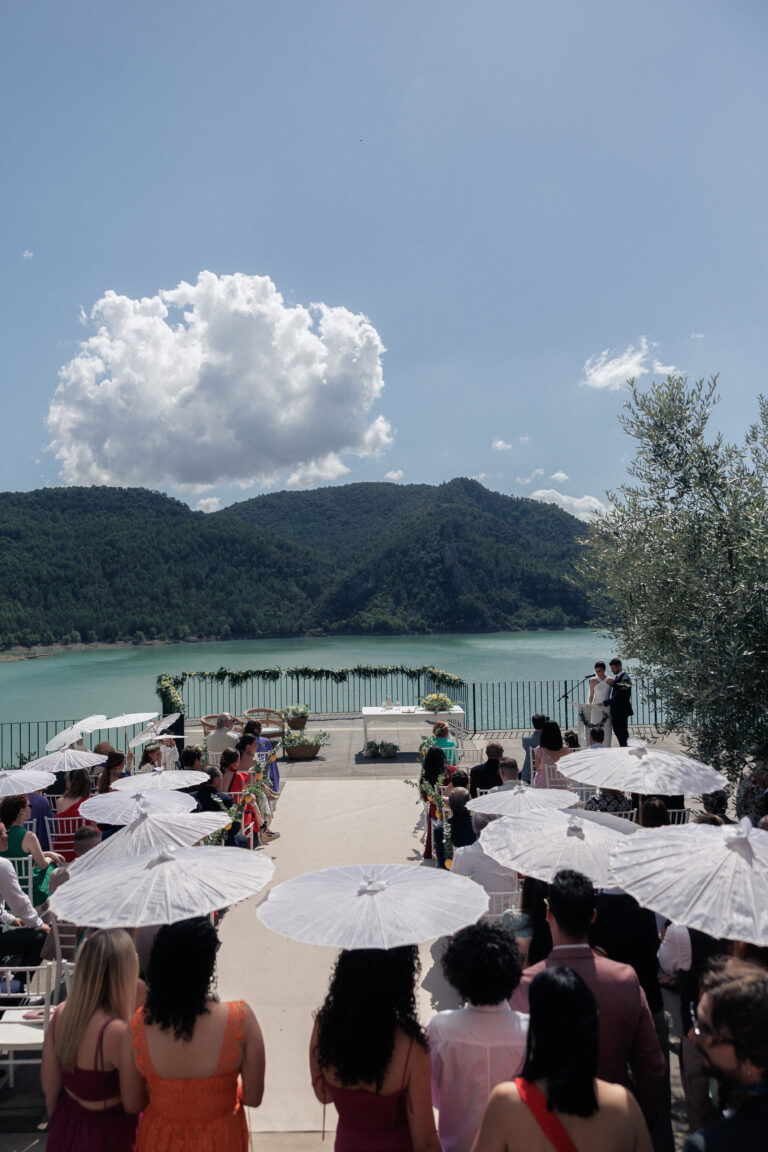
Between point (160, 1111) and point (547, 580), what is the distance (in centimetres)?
8955

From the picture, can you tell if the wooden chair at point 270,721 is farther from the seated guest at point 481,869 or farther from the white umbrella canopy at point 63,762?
the seated guest at point 481,869

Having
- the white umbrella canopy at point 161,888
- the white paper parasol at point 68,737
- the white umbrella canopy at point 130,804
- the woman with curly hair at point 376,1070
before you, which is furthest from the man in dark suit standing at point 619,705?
the woman with curly hair at point 376,1070

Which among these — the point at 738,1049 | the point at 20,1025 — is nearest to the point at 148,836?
the point at 20,1025

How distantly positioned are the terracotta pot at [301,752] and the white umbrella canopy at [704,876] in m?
10.5

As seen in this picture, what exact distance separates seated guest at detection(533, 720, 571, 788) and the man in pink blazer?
199 inches

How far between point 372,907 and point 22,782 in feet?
15.0

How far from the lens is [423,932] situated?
2211 millimetres

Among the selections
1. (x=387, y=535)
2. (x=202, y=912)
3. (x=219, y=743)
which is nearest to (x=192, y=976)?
(x=202, y=912)

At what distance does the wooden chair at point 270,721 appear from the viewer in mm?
13570

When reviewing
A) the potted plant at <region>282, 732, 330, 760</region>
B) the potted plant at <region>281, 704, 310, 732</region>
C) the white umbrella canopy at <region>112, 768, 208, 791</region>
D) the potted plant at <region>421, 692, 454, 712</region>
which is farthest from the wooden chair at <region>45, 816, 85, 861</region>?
the potted plant at <region>281, 704, 310, 732</region>

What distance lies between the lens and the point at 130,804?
198 inches

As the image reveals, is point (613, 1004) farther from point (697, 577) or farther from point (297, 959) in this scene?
point (697, 577)

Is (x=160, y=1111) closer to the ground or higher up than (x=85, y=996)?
closer to the ground

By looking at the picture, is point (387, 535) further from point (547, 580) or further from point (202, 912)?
point (202, 912)
